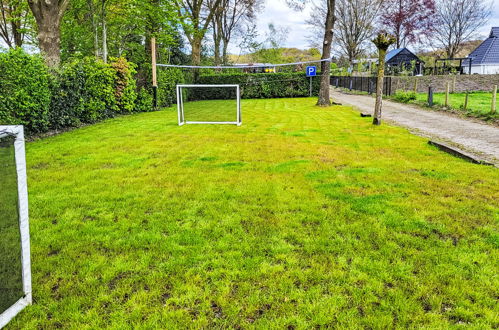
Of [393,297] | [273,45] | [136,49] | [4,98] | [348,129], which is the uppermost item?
[273,45]

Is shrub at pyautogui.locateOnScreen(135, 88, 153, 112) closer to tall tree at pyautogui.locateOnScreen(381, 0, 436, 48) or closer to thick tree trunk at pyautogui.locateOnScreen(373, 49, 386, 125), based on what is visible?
thick tree trunk at pyautogui.locateOnScreen(373, 49, 386, 125)

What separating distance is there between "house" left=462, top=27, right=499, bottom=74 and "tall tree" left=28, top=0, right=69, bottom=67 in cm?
3884

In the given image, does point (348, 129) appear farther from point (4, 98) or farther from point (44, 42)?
point (44, 42)

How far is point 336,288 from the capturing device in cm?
262

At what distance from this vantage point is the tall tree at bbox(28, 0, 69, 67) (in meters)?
12.7

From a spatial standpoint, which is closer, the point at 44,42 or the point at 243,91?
the point at 44,42

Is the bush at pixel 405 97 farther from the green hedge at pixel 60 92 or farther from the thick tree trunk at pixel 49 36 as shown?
the thick tree trunk at pixel 49 36

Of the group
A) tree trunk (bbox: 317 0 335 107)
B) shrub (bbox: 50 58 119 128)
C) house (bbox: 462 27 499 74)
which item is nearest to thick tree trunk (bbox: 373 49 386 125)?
tree trunk (bbox: 317 0 335 107)

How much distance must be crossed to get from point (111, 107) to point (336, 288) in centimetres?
1432

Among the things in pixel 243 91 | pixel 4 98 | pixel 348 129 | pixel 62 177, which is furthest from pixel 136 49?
pixel 62 177

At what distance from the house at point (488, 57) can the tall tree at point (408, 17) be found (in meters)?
7.33

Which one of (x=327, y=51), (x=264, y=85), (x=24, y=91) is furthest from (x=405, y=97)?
(x=24, y=91)

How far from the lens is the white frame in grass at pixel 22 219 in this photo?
227 cm

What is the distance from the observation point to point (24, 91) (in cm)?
920
